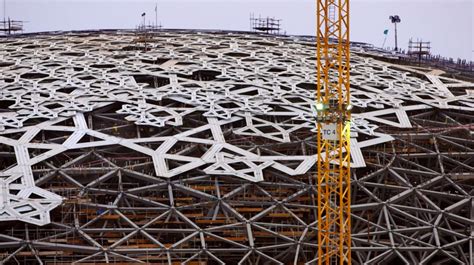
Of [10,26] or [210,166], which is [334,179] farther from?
[10,26]

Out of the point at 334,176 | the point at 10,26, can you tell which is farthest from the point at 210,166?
the point at 10,26

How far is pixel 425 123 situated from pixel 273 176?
11.8m

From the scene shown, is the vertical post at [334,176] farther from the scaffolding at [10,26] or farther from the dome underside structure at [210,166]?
the scaffolding at [10,26]

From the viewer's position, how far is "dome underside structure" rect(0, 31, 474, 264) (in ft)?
144

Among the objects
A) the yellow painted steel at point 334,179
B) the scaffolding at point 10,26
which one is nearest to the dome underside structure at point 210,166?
the yellow painted steel at point 334,179

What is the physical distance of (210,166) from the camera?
47812 millimetres

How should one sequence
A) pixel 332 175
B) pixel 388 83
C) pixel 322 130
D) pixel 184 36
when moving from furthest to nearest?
pixel 184 36 → pixel 388 83 → pixel 332 175 → pixel 322 130

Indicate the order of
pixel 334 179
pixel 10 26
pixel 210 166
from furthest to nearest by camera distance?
pixel 10 26
pixel 210 166
pixel 334 179

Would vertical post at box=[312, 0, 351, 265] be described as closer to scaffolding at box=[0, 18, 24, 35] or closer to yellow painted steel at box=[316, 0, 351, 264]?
yellow painted steel at box=[316, 0, 351, 264]

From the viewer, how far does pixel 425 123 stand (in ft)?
183

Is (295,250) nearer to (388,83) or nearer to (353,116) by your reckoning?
(353,116)

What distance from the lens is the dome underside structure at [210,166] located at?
144 feet

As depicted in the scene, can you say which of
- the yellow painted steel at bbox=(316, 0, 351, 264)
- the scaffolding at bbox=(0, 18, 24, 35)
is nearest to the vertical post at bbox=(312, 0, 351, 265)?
the yellow painted steel at bbox=(316, 0, 351, 264)

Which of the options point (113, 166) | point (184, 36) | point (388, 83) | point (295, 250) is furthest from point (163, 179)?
point (184, 36)
